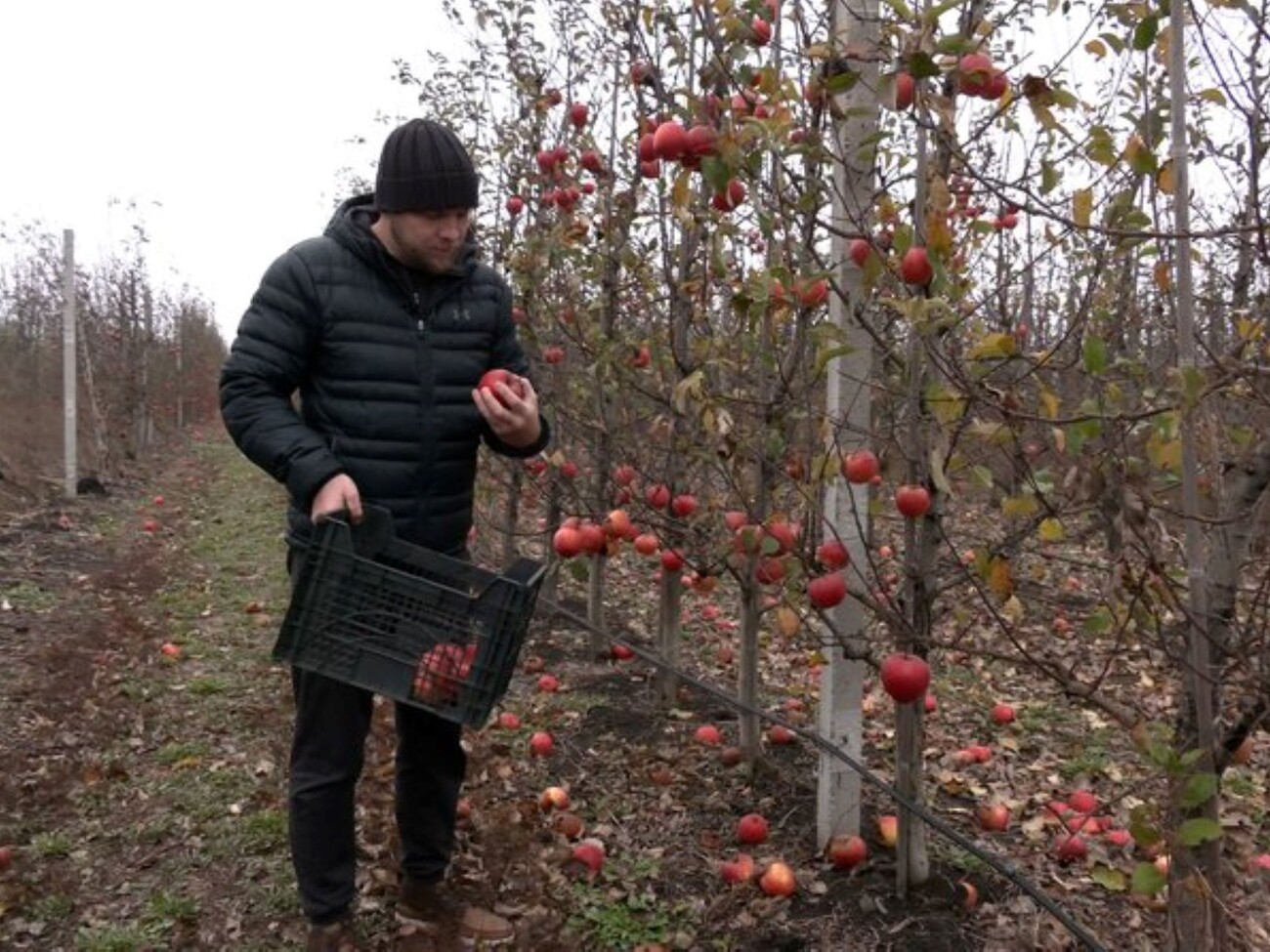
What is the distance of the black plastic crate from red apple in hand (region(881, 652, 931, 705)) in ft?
2.72

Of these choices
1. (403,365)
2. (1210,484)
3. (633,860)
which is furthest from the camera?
(633,860)

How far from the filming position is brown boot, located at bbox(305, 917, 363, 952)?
2621mm

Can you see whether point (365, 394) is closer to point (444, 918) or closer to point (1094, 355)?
point (444, 918)

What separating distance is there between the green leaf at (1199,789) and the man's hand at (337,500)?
1.69 metres

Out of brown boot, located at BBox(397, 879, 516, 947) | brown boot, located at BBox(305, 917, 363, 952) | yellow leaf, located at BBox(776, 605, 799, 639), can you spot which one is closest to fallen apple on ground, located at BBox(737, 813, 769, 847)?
brown boot, located at BBox(397, 879, 516, 947)

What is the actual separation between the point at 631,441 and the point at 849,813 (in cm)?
230

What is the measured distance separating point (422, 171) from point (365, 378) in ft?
1.66

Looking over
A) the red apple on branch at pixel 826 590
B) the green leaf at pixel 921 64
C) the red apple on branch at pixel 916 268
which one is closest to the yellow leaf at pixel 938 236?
the red apple on branch at pixel 916 268

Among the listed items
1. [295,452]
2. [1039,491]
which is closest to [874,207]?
[1039,491]

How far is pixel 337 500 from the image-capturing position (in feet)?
7.59

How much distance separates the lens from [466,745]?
439 cm

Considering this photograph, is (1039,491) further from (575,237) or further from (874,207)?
(575,237)

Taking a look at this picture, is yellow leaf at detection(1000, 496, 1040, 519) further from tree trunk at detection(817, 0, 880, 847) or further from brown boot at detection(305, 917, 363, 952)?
brown boot at detection(305, 917, 363, 952)

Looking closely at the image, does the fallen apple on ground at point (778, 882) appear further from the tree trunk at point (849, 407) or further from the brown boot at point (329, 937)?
the brown boot at point (329, 937)
